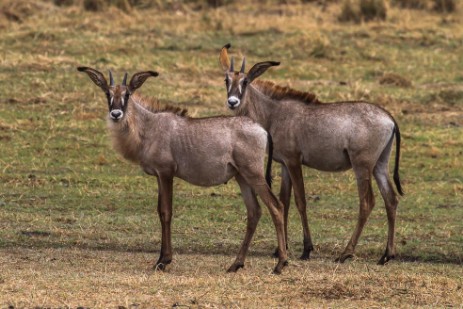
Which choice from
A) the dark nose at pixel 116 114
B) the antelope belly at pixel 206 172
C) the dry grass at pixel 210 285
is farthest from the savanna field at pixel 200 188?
the dark nose at pixel 116 114

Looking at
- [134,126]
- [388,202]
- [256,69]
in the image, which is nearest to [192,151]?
[134,126]

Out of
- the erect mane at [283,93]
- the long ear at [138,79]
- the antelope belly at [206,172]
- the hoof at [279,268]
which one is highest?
the long ear at [138,79]

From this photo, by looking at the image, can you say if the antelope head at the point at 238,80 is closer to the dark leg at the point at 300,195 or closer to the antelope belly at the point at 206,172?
the dark leg at the point at 300,195

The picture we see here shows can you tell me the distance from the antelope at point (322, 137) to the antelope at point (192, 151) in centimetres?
106

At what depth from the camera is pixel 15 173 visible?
15.9 meters

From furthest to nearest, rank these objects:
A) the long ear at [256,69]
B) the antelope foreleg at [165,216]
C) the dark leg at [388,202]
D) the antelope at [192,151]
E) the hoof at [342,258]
A: the long ear at [256,69] < the dark leg at [388,202] < the hoof at [342,258] < the antelope foreleg at [165,216] < the antelope at [192,151]

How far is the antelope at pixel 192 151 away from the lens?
1110 centimetres

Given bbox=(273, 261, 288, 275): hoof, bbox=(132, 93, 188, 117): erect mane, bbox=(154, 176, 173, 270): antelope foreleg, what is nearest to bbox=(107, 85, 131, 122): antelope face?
bbox=(132, 93, 188, 117): erect mane

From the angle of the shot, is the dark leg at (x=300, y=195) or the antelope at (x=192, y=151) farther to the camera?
the dark leg at (x=300, y=195)

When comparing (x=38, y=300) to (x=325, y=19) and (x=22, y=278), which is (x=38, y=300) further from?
(x=325, y=19)

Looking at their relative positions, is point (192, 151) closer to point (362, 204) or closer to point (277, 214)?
point (277, 214)

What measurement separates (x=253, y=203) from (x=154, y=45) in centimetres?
1205

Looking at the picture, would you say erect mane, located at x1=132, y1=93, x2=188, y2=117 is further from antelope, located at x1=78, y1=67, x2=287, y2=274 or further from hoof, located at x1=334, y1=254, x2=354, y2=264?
hoof, located at x1=334, y1=254, x2=354, y2=264

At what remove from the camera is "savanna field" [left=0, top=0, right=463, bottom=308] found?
392 inches
